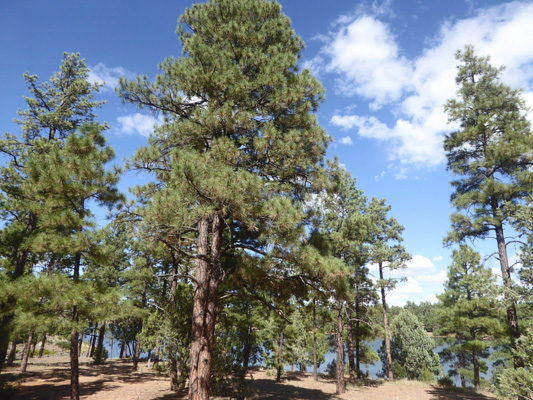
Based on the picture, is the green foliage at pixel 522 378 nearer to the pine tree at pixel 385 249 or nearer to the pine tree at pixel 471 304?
the pine tree at pixel 471 304

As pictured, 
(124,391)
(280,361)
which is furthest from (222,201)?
(280,361)

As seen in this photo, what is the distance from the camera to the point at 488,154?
1188 cm

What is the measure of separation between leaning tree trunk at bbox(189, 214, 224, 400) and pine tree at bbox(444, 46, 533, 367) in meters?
9.92

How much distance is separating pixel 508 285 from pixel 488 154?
5434 millimetres

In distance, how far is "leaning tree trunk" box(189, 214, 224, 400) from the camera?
263 inches

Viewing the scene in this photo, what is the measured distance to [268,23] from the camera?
27.9ft

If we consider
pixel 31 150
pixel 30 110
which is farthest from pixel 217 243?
pixel 30 110

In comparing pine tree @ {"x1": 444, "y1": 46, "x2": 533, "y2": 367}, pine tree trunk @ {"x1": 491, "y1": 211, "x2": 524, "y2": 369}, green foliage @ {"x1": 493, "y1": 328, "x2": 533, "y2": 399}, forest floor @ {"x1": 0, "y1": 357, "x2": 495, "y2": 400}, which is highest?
pine tree @ {"x1": 444, "y1": 46, "x2": 533, "y2": 367}

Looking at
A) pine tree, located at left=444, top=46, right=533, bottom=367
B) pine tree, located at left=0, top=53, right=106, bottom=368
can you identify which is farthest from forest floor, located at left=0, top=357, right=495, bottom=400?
pine tree, located at left=444, top=46, right=533, bottom=367

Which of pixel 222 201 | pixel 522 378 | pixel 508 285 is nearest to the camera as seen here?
pixel 222 201

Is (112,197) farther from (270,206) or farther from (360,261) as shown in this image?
(360,261)

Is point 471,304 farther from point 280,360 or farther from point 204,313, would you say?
point 204,313

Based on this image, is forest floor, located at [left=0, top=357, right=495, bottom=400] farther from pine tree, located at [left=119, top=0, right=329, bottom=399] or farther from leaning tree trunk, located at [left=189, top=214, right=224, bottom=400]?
pine tree, located at [left=119, top=0, right=329, bottom=399]

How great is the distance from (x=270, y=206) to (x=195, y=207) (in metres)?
1.69
